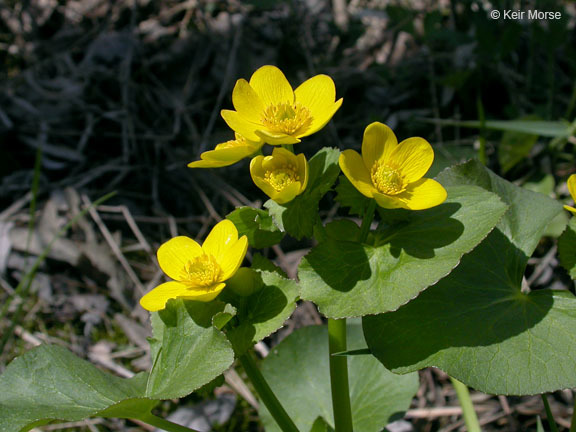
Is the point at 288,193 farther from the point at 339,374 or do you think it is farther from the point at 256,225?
the point at 339,374

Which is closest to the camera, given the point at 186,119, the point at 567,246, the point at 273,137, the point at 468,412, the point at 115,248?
the point at 273,137

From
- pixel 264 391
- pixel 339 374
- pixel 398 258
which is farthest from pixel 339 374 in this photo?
pixel 398 258

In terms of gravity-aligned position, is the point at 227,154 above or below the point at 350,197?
above

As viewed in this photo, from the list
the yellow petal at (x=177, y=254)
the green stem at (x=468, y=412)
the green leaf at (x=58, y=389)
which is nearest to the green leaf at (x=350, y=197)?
the yellow petal at (x=177, y=254)

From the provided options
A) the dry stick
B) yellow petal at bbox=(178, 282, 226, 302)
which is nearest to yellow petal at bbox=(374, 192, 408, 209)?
yellow petal at bbox=(178, 282, 226, 302)

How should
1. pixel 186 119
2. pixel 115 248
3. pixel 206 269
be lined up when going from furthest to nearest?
1. pixel 186 119
2. pixel 115 248
3. pixel 206 269

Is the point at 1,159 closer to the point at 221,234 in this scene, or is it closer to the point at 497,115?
the point at 221,234

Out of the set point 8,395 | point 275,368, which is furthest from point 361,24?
point 8,395
